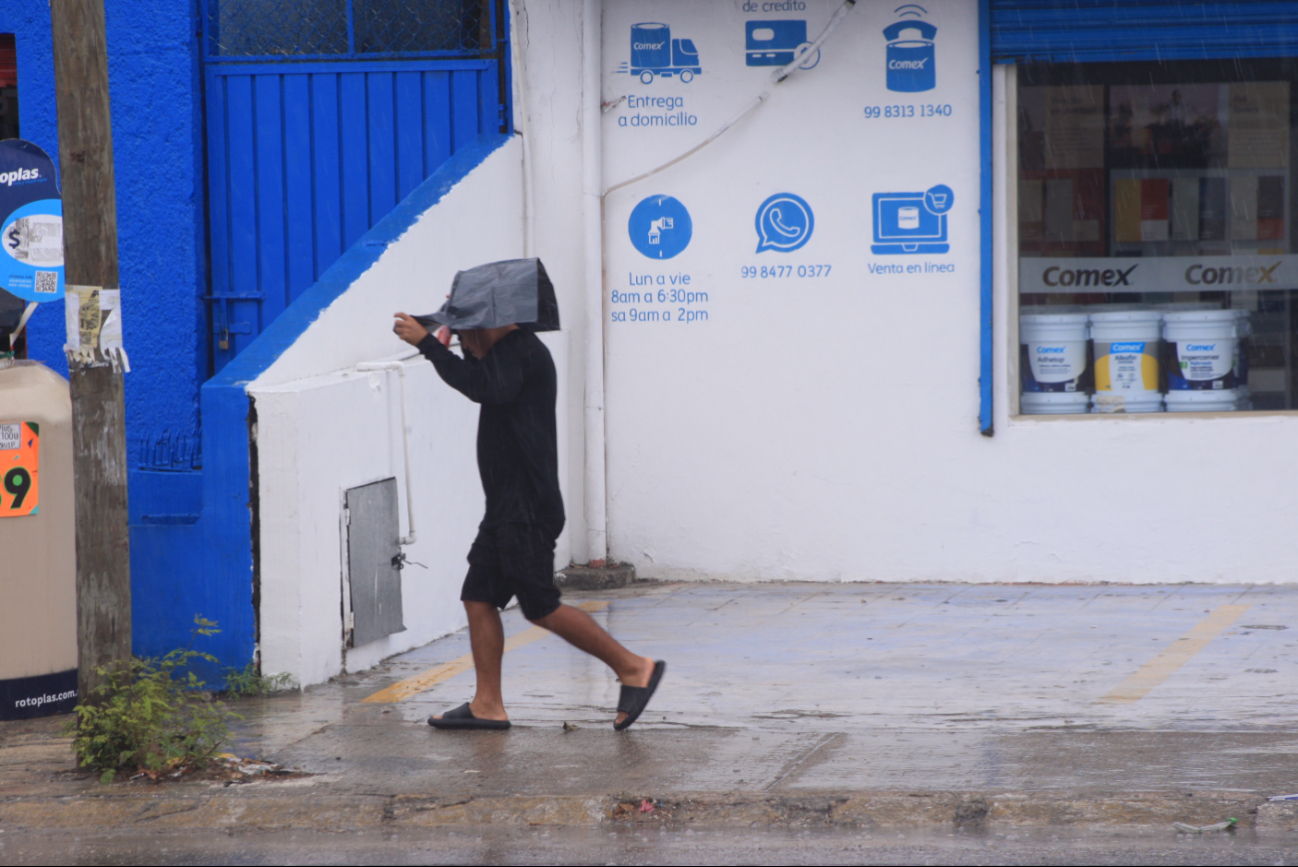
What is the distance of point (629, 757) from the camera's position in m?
5.41

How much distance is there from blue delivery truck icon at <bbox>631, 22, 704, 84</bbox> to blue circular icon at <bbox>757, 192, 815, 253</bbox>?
38.0 inches

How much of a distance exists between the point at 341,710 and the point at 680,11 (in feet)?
16.5

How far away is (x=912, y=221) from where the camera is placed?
29.1 ft

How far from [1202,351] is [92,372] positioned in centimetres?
664

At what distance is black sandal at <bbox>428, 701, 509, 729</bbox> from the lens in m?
5.86

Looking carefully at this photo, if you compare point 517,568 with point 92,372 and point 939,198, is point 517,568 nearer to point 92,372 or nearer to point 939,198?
point 92,372

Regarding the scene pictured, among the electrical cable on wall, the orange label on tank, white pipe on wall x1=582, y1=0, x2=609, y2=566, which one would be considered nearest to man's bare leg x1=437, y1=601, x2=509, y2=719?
the orange label on tank

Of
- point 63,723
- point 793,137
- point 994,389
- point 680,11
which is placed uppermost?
point 680,11

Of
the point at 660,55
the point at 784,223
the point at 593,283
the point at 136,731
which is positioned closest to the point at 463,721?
the point at 136,731

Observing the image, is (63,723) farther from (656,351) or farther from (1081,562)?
(1081,562)

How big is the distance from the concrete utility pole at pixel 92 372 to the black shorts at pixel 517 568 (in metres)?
1.36

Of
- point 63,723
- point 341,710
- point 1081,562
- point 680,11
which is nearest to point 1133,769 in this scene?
point 341,710

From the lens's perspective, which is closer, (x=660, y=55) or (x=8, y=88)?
(x=660, y=55)

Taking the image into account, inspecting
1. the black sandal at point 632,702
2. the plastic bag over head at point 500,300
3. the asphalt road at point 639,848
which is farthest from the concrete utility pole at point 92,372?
the black sandal at point 632,702
